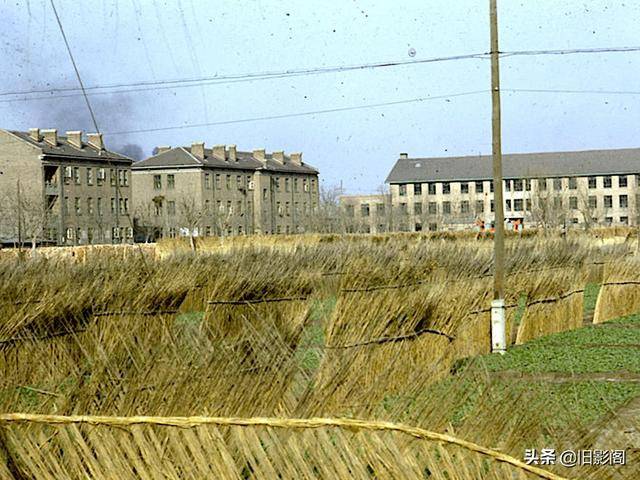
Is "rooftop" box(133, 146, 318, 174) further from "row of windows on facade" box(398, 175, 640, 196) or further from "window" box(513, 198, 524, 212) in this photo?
"window" box(513, 198, 524, 212)

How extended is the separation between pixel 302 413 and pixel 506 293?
9.79 meters

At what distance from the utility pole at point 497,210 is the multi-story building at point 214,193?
44888 millimetres

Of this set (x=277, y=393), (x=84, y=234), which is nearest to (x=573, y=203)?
(x=84, y=234)

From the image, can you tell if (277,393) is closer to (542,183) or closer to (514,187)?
(542,183)

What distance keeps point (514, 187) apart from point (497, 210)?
62.7 metres

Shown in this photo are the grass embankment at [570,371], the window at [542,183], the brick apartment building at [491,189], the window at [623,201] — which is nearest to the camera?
the grass embankment at [570,371]

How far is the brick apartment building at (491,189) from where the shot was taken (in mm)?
72812

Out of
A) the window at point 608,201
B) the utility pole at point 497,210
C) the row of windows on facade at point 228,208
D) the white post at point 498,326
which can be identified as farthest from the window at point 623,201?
the white post at point 498,326

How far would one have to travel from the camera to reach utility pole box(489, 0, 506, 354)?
42.7 ft

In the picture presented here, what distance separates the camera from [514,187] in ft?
247

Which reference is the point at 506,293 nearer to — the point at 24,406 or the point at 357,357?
the point at 357,357

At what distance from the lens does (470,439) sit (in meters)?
4.01

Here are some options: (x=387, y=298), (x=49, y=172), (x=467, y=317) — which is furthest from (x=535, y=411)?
(x=49, y=172)

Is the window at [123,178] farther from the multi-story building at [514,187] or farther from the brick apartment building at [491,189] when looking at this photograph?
the multi-story building at [514,187]
